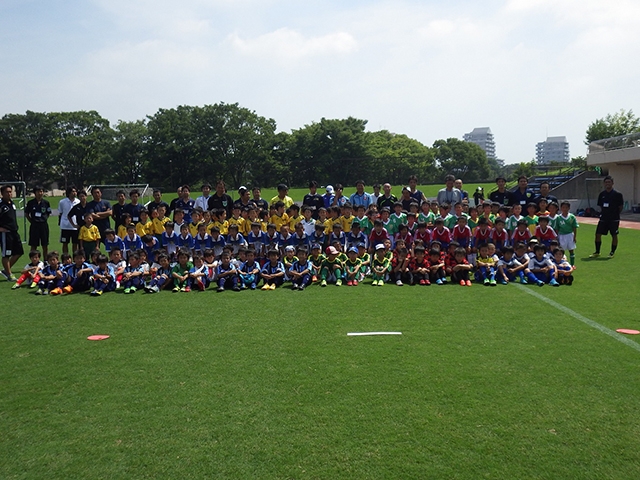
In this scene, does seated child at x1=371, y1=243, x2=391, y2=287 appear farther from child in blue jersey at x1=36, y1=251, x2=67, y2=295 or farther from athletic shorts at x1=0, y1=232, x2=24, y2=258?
athletic shorts at x1=0, y1=232, x2=24, y2=258

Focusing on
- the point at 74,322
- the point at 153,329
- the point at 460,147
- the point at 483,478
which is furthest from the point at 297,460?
the point at 460,147

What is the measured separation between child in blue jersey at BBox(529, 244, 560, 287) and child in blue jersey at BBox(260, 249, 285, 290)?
15.4ft

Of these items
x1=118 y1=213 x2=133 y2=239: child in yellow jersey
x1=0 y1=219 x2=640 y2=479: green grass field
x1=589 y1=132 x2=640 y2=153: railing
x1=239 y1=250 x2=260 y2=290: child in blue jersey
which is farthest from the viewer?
x1=589 y1=132 x2=640 y2=153: railing

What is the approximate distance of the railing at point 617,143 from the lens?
88.9 feet

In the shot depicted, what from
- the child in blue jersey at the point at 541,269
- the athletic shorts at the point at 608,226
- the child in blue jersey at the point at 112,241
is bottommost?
the child in blue jersey at the point at 541,269

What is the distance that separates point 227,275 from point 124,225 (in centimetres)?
275

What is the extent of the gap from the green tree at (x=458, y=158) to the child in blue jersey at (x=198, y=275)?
216 ft

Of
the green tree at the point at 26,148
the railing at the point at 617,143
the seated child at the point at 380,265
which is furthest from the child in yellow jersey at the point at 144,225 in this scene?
the green tree at the point at 26,148

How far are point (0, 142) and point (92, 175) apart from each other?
39.5ft

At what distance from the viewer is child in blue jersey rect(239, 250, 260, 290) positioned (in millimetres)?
9102

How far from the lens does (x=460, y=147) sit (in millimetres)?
75750

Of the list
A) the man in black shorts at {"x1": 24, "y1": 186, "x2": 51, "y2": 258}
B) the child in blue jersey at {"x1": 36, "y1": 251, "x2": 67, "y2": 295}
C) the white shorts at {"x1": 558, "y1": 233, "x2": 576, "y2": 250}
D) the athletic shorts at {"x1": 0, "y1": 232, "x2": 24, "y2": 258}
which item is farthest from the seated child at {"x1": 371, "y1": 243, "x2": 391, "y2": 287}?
the athletic shorts at {"x1": 0, "y1": 232, "x2": 24, "y2": 258}

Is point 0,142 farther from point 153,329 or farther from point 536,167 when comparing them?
point 153,329

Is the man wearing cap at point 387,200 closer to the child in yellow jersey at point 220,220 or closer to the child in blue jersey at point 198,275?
the child in yellow jersey at point 220,220
